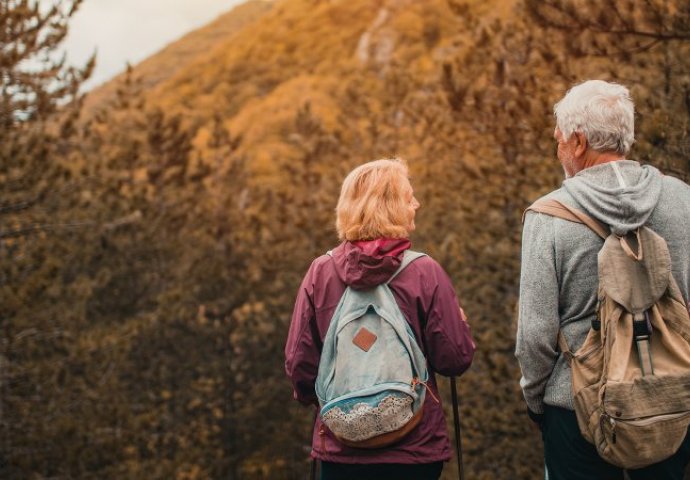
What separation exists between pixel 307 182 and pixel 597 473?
865 inches

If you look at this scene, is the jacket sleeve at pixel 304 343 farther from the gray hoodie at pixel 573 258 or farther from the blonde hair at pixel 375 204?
the gray hoodie at pixel 573 258

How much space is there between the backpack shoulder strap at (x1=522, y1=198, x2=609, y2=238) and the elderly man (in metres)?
0.01

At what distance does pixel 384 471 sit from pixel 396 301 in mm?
519

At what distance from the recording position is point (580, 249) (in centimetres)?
243

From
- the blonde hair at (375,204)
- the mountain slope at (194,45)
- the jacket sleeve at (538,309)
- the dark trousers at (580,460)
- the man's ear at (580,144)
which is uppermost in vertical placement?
the mountain slope at (194,45)

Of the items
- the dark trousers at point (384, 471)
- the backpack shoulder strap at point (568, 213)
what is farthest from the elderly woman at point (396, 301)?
the backpack shoulder strap at point (568, 213)

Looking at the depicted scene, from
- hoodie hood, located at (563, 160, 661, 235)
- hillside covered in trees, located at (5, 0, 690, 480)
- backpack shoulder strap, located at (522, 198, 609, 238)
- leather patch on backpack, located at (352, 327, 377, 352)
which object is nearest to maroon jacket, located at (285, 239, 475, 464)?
leather patch on backpack, located at (352, 327, 377, 352)

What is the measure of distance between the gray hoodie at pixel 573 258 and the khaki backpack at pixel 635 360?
0.29 ft

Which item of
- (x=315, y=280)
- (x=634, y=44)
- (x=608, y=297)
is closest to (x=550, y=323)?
(x=608, y=297)

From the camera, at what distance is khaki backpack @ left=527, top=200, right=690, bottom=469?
221 centimetres

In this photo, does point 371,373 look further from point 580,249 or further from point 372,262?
point 580,249

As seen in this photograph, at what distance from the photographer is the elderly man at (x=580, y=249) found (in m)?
2.39

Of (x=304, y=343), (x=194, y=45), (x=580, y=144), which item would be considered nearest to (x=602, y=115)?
(x=580, y=144)

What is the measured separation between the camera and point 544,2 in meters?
6.92
